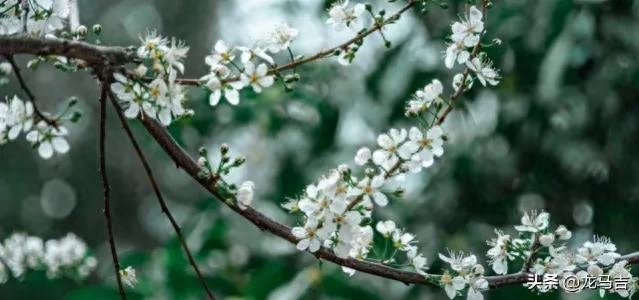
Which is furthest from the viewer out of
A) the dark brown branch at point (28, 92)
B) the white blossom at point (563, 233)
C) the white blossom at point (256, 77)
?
the white blossom at point (563, 233)

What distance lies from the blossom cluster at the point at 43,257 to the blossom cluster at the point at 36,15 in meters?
0.73

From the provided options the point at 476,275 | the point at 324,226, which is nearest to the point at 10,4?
the point at 324,226

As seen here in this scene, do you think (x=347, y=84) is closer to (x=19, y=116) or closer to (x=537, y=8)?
(x=537, y=8)

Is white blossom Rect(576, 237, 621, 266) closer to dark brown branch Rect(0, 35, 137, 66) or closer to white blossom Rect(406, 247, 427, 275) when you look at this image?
white blossom Rect(406, 247, 427, 275)

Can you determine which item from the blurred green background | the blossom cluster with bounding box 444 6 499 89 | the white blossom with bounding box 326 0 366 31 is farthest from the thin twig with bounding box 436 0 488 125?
the blurred green background

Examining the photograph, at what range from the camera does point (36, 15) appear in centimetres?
96

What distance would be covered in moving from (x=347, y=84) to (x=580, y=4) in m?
0.58

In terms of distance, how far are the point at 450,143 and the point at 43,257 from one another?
3.33 feet

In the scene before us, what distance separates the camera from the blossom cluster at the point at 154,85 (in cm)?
85

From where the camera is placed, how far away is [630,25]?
2.34 meters

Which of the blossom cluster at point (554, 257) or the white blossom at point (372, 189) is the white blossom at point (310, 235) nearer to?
the white blossom at point (372, 189)

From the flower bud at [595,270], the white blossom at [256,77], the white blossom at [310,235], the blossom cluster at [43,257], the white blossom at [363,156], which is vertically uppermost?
the blossom cluster at [43,257]

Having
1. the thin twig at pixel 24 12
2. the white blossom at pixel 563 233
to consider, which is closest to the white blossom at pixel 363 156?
the white blossom at pixel 563 233

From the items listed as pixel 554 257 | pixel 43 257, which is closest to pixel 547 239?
pixel 554 257
